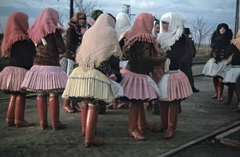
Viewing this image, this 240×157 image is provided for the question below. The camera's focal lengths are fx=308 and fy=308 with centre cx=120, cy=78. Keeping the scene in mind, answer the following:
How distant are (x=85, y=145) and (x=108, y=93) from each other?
0.88 m

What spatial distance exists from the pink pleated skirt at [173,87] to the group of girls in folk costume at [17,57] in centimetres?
234

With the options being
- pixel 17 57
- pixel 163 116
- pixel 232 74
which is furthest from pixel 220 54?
pixel 17 57

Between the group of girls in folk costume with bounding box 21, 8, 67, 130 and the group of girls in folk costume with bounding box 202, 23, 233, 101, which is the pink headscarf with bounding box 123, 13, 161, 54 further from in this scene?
the group of girls in folk costume with bounding box 202, 23, 233, 101

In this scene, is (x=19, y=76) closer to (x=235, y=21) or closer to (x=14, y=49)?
(x=14, y=49)

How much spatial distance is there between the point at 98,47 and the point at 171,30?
1374 millimetres

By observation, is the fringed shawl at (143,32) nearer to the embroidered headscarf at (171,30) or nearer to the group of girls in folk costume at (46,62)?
the embroidered headscarf at (171,30)

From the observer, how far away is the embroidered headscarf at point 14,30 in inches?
205

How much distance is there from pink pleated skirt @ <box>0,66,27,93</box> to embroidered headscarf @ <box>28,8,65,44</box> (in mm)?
627

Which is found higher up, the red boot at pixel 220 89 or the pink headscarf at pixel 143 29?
the pink headscarf at pixel 143 29

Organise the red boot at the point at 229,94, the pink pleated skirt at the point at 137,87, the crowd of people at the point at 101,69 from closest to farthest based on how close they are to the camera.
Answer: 1. the crowd of people at the point at 101,69
2. the pink pleated skirt at the point at 137,87
3. the red boot at the point at 229,94

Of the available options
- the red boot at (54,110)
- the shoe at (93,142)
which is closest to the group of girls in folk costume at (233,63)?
the shoe at (93,142)

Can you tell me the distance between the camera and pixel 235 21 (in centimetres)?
2238

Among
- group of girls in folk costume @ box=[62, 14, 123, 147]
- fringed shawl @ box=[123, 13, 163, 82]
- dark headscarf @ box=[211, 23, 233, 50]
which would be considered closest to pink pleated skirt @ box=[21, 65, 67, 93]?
group of girls in folk costume @ box=[62, 14, 123, 147]

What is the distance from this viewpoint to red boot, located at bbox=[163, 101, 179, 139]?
16.3 ft
